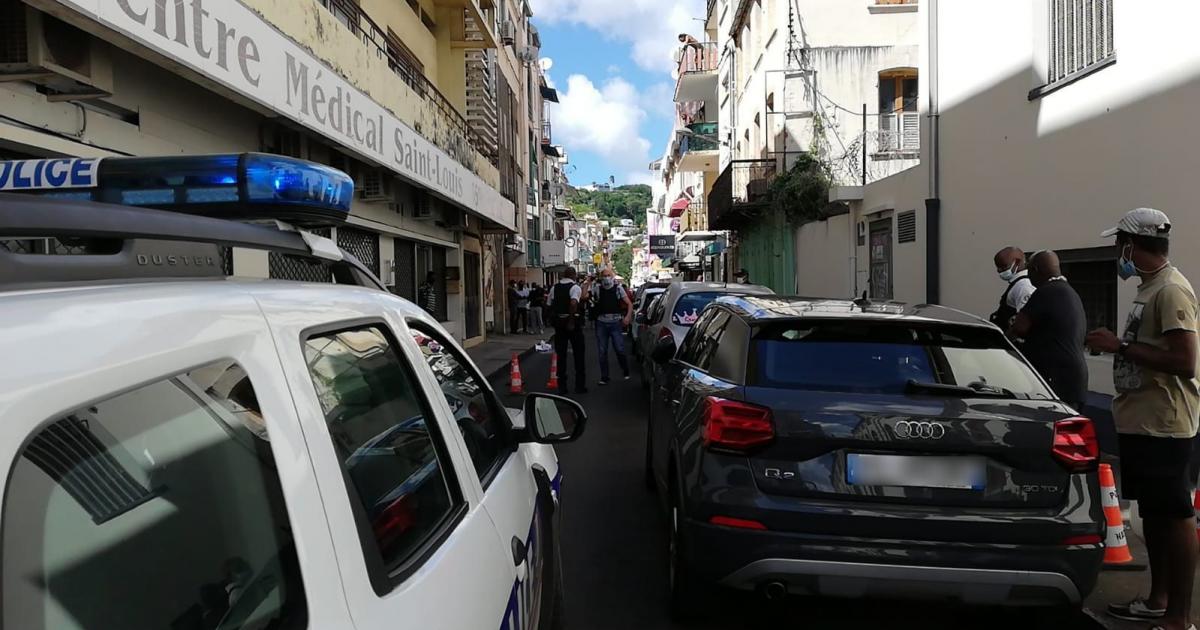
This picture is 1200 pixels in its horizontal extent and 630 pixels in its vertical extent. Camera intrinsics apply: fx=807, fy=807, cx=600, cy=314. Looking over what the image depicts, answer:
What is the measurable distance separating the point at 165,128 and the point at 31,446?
7.28 metres

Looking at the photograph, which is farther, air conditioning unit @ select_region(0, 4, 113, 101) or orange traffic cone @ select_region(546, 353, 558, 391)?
orange traffic cone @ select_region(546, 353, 558, 391)

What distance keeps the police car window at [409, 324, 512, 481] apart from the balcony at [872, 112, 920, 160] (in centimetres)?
1510

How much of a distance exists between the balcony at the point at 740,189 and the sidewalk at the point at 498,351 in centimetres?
685

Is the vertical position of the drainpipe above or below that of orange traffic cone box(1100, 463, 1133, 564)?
above

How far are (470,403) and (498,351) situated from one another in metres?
16.1

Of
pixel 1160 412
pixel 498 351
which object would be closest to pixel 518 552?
pixel 1160 412

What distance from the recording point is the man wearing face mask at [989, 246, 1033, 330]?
Answer: 249 inches

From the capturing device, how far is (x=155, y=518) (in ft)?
3.71

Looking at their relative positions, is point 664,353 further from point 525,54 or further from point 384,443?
point 525,54

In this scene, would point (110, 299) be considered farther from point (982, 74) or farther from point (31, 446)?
point (982, 74)

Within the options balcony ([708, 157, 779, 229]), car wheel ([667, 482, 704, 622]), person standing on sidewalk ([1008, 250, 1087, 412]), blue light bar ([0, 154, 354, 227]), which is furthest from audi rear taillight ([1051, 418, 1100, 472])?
balcony ([708, 157, 779, 229])

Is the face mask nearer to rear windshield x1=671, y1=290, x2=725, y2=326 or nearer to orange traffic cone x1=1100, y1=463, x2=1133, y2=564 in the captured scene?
orange traffic cone x1=1100, y1=463, x2=1133, y2=564

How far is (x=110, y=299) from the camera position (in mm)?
1039

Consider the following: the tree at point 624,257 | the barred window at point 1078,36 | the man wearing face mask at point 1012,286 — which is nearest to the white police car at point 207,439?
the man wearing face mask at point 1012,286
